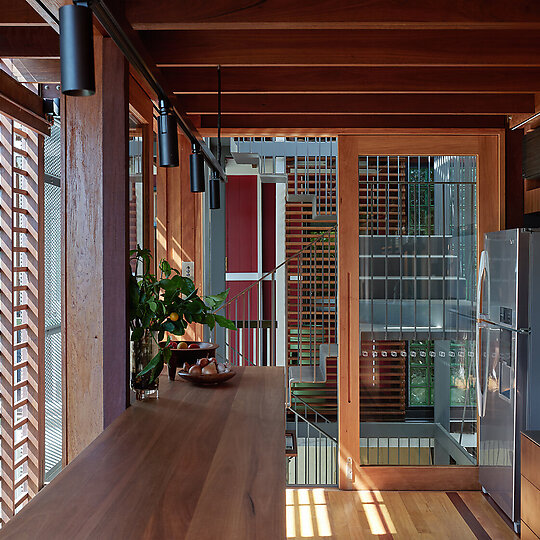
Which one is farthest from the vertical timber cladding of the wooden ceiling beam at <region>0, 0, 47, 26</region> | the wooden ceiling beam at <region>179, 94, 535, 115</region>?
the wooden ceiling beam at <region>0, 0, 47, 26</region>

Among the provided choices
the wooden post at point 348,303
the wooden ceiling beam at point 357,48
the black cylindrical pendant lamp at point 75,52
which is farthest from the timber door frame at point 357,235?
the black cylindrical pendant lamp at point 75,52

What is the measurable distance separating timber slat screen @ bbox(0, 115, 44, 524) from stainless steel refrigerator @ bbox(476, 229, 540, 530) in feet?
9.23

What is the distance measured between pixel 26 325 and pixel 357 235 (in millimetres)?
2314

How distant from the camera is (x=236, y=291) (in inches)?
290

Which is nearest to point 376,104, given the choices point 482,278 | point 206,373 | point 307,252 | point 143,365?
point 482,278

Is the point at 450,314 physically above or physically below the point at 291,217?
below

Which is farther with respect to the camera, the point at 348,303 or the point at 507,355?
the point at 348,303

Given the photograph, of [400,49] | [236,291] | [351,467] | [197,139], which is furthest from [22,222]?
[236,291]

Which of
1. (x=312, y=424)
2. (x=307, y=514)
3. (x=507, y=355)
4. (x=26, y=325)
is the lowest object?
(x=307, y=514)

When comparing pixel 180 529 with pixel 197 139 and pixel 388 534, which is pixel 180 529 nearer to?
pixel 197 139

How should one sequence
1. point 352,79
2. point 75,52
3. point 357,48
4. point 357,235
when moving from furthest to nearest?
point 357,235, point 352,79, point 357,48, point 75,52

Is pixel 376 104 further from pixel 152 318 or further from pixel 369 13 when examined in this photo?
pixel 152 318

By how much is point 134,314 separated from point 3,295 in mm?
1049

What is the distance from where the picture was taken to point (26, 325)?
3.20 metres
